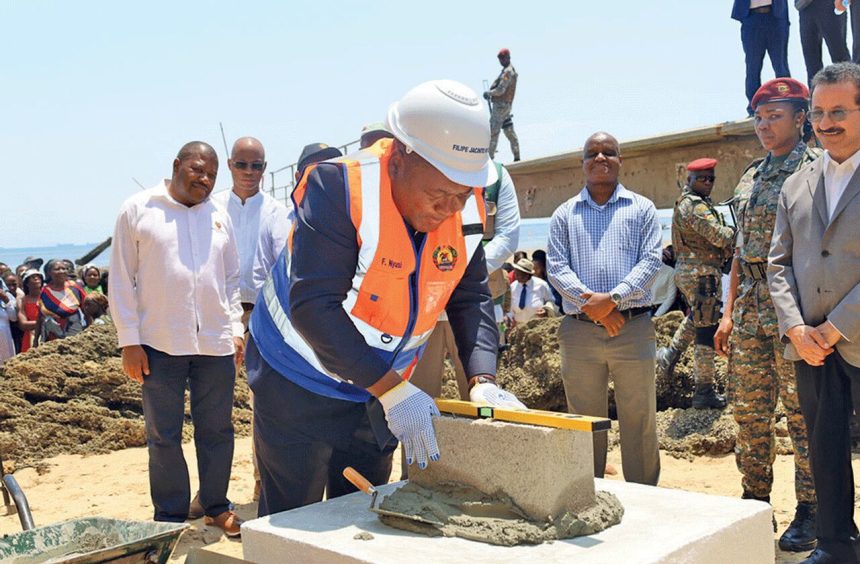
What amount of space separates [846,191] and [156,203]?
10.7 ft

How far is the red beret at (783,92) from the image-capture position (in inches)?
175

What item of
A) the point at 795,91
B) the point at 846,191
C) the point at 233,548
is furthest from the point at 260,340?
the point at 795,91

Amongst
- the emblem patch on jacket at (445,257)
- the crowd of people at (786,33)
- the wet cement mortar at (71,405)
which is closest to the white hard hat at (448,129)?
the emblem patch on jacket at (445,257)

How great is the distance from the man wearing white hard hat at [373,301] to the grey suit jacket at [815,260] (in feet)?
4.79

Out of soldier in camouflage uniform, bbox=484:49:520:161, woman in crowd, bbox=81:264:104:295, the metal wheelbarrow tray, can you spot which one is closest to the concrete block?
the metal wheelbarrow tray

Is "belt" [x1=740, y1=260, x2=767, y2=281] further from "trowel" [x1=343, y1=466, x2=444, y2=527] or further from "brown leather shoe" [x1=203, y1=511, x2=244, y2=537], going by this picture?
"brown leather shoe" [x1=203, y1=511, x2=244, y2=537]

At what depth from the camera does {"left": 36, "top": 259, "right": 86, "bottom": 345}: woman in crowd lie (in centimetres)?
1102

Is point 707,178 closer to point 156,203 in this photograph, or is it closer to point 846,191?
point 846,191

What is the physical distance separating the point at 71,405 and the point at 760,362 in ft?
19.1

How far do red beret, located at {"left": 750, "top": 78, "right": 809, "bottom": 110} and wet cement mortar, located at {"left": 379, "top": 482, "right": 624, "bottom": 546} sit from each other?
2.53 m

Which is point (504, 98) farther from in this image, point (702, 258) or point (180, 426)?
point (180, 426)

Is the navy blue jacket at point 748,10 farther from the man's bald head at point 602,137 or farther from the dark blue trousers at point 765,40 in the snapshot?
the man's bald head at point 602,137

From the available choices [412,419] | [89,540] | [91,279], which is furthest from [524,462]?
[91,279]

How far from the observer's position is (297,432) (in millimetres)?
2973
